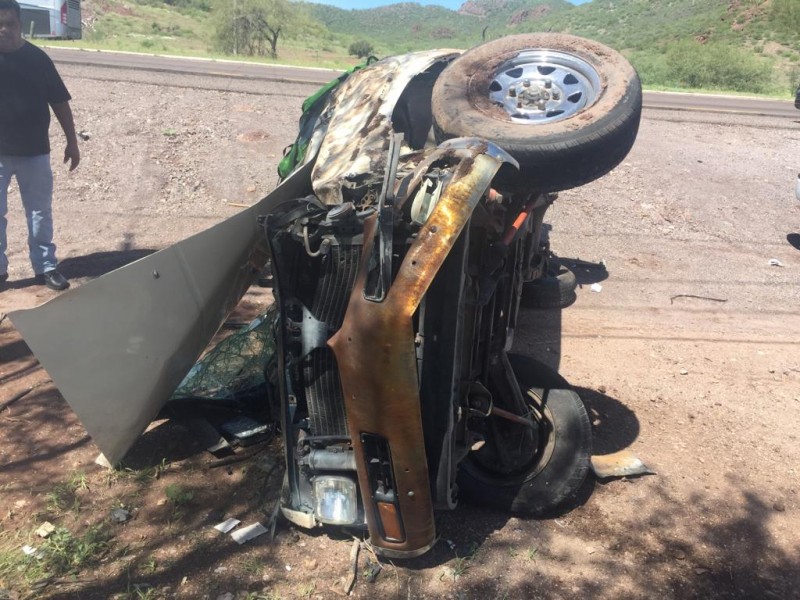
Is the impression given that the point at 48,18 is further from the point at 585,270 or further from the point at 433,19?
the point at 433,19

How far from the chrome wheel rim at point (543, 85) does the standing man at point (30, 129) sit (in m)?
3.63

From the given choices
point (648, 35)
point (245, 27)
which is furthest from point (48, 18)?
point (648, 35)

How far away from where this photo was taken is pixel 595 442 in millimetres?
3764

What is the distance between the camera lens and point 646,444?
374 cm

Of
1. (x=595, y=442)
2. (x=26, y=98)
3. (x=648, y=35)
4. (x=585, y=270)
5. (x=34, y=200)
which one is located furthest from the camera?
(x=648, y=35)

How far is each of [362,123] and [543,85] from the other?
3.93 ft

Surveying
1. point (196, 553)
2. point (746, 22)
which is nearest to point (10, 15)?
point (196, 553)

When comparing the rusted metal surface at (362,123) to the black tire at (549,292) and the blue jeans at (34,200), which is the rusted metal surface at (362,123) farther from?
the blue jeans at (34,200)

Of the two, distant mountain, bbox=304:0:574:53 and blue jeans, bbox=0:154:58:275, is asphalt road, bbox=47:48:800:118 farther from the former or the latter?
distant mountain, bbox=304:0:574:53

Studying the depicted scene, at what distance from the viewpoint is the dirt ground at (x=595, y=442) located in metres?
2.75

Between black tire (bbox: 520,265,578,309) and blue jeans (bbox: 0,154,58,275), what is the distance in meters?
4.04

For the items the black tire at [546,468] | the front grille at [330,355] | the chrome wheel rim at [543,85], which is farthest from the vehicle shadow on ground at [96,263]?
the black tire at [546,468]

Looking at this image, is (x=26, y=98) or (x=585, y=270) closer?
(x=26, y=98)

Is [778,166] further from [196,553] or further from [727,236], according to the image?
[196,553]
